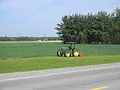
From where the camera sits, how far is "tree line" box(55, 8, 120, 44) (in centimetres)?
8825

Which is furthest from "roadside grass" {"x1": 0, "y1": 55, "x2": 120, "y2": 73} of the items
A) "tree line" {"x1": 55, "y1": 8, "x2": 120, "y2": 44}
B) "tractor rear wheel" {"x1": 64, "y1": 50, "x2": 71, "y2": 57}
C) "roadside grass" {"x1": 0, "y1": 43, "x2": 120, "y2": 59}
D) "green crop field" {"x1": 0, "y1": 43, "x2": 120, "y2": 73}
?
"tree line" {"x1": 55, "y1": 8, "x2": 120, "y2": 44}

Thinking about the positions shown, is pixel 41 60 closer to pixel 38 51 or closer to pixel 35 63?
pixel 35 63

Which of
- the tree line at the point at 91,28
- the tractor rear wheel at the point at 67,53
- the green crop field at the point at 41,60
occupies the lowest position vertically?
the green crop field at the point at 41,60

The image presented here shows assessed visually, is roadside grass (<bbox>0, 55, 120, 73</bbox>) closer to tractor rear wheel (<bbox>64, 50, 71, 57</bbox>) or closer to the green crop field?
the green crop field

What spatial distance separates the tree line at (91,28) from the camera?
88250mm

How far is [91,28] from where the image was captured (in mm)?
92688

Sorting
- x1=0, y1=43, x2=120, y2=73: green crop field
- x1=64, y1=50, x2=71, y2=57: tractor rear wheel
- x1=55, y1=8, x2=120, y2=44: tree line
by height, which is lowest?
x1=0, y1=43, x2=120, y2=73: green crop field

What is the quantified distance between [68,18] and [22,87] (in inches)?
3628

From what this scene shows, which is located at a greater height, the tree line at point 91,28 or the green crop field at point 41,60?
the tree line at point 91,28

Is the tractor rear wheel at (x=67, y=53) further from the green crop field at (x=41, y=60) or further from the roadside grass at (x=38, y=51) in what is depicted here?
the roadside grass at (x=38, y=51)

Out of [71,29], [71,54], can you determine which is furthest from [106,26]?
[71,54]

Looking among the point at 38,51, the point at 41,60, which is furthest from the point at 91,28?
the point at 41,60

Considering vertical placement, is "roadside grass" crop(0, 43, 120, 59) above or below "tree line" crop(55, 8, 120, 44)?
below

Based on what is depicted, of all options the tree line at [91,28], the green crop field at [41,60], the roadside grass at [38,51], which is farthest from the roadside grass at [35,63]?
the tree line at [91,28]
